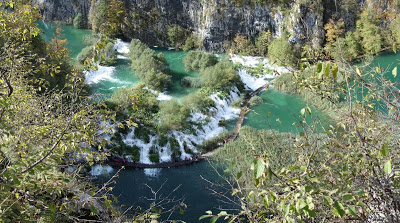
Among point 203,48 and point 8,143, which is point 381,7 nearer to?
point 203,48

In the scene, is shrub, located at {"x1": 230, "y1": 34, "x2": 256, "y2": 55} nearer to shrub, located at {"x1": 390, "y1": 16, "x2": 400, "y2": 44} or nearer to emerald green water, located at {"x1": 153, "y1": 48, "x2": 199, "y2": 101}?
emerald green water, located at {"x1": 153, "y1": 48, "x2": 199, "y2": 101}

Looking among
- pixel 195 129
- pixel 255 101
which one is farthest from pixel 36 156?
pixel 255 101

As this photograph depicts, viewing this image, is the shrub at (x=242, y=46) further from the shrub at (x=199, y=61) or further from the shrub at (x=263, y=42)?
the shrub at (x=199, y=61)

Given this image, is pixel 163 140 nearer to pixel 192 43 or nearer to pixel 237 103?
pixel 237 103

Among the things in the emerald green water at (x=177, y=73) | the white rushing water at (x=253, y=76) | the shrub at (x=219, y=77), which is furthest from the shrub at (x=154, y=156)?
the white rushing water at (x=253, y=76)

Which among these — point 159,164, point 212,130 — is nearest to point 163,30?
point 212,130
